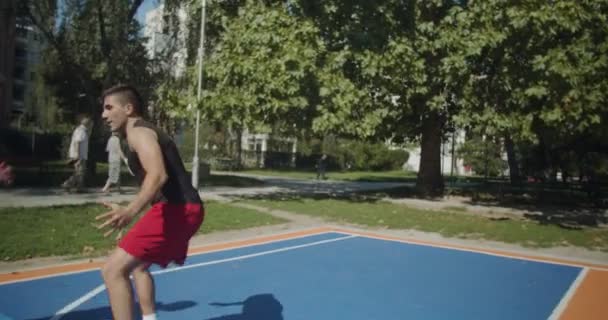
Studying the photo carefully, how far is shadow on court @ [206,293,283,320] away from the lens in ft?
17.5

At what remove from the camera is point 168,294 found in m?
6.00

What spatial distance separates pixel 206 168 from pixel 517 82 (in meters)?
14.9

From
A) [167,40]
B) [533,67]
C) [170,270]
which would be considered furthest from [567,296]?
[167,40]

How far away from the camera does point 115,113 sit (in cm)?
397

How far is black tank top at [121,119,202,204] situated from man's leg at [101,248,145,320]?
1.56 ft

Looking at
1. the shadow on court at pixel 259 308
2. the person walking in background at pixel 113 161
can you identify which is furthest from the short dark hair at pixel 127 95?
the person walking in background at pixel 113 161

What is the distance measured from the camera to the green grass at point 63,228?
26.1 ft

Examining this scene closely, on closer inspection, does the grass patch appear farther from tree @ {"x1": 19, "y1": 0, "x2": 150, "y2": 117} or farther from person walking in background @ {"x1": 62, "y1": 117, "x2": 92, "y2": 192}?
tree @ {"x1": 19, "y1": 0, "x2": 150, "y2": 117}

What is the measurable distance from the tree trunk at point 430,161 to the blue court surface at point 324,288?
479 inches

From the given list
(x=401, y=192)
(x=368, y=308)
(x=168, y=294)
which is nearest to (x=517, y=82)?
(x=401, y=192)

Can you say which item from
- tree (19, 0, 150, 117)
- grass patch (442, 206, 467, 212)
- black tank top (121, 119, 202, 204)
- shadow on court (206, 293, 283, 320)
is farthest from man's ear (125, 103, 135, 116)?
tree (19, 0, 150, 117)

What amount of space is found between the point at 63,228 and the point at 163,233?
6.62 meters

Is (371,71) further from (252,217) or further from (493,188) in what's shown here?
(493,188)

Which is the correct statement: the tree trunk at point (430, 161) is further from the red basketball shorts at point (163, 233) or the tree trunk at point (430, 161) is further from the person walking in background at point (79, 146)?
the red basketball shorts at point (163, 233)
